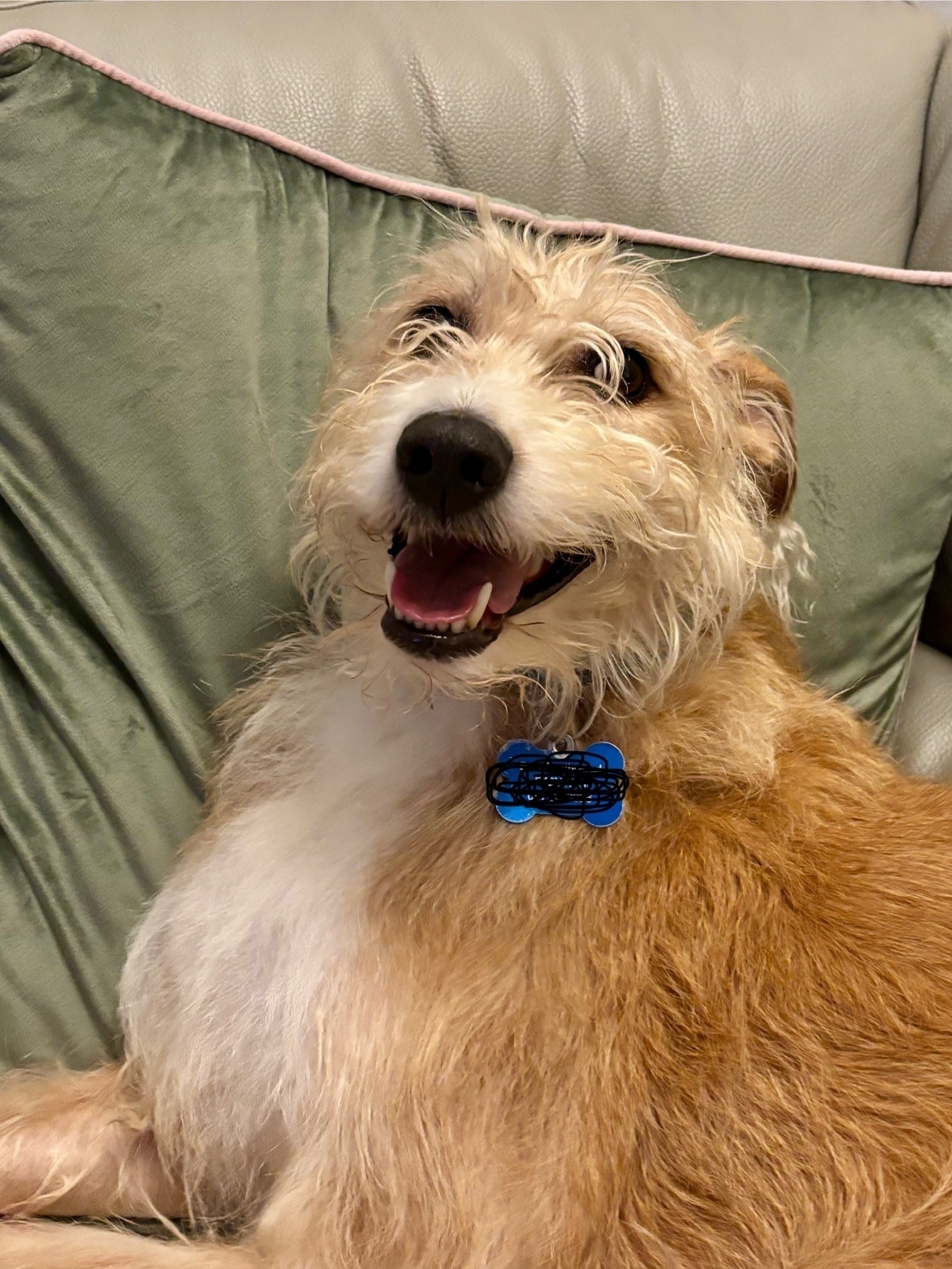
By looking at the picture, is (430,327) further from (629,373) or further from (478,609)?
(478,609)

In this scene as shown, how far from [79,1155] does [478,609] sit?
104cm

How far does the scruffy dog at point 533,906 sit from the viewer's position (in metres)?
1.13

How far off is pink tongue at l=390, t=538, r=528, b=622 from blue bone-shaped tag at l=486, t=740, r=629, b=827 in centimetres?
23

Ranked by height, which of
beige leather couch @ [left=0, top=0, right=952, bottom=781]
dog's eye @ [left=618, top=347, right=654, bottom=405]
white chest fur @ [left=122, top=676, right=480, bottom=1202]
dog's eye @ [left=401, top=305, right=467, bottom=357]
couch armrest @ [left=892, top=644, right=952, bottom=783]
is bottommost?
couch armrest @ [left=892, top=644, right=952, bottom=783]

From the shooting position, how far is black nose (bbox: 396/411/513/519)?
1145 millimetres

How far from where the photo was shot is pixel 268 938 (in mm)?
1310

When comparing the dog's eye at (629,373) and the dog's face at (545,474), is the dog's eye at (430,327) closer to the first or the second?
the dog's face at (545,474)

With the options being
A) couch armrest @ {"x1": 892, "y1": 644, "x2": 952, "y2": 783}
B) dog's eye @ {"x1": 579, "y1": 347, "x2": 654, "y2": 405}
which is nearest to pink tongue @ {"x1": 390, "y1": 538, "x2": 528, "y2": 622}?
dog's eye @ {"x1": 579, "y1": 347, "x2": 654, "y2": 405}

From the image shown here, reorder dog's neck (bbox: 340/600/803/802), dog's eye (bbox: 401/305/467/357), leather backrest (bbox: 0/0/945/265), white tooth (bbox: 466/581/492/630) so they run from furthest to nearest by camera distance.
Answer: leather backrest (bbox: 0/0/945/265) < dog's eye (bbox: 401/305/467/357) < dog's neck (bbox: 340/600/803/802) < white tooth (bbox: 466/581/492/630)

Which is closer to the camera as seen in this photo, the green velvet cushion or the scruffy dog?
the scruffy dog

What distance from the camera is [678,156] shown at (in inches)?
78.2

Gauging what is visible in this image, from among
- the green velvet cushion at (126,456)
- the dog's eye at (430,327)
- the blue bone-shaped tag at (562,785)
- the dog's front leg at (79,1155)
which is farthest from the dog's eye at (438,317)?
the dog's front leg at (79,1155)

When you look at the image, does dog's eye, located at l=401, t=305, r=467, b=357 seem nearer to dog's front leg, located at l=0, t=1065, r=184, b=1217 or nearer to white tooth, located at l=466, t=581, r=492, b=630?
white tooth, located at l=466, t=581, r=492, b=630

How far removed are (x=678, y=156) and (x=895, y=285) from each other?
528mm
